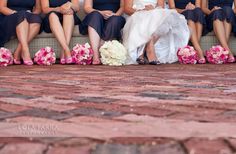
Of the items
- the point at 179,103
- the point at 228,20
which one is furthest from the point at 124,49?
the point at 179,103

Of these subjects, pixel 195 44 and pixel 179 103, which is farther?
pixel 195 44

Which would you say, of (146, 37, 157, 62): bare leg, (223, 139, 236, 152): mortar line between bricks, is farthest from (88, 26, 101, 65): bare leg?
(223, 139, 236, 152): mortar line between bricks

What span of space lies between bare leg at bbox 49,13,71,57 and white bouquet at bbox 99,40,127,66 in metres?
0.30

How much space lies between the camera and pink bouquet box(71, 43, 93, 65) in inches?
137

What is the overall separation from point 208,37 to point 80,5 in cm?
125

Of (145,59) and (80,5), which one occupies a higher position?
(80,5)

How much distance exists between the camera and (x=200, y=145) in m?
0.62

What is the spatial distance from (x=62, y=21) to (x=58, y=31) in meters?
0.17

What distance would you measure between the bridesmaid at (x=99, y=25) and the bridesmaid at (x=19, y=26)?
429mm

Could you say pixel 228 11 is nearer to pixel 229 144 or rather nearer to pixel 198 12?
pixel 198 12

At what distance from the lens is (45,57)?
350 cm

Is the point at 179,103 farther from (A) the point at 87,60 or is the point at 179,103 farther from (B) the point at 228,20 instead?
(B) the point at 228,20

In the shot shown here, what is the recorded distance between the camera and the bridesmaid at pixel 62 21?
11.8 feet

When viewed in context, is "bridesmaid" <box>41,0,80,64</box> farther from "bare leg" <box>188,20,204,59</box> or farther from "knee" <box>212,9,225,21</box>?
"knee" <box>212,9,225,21</box>
